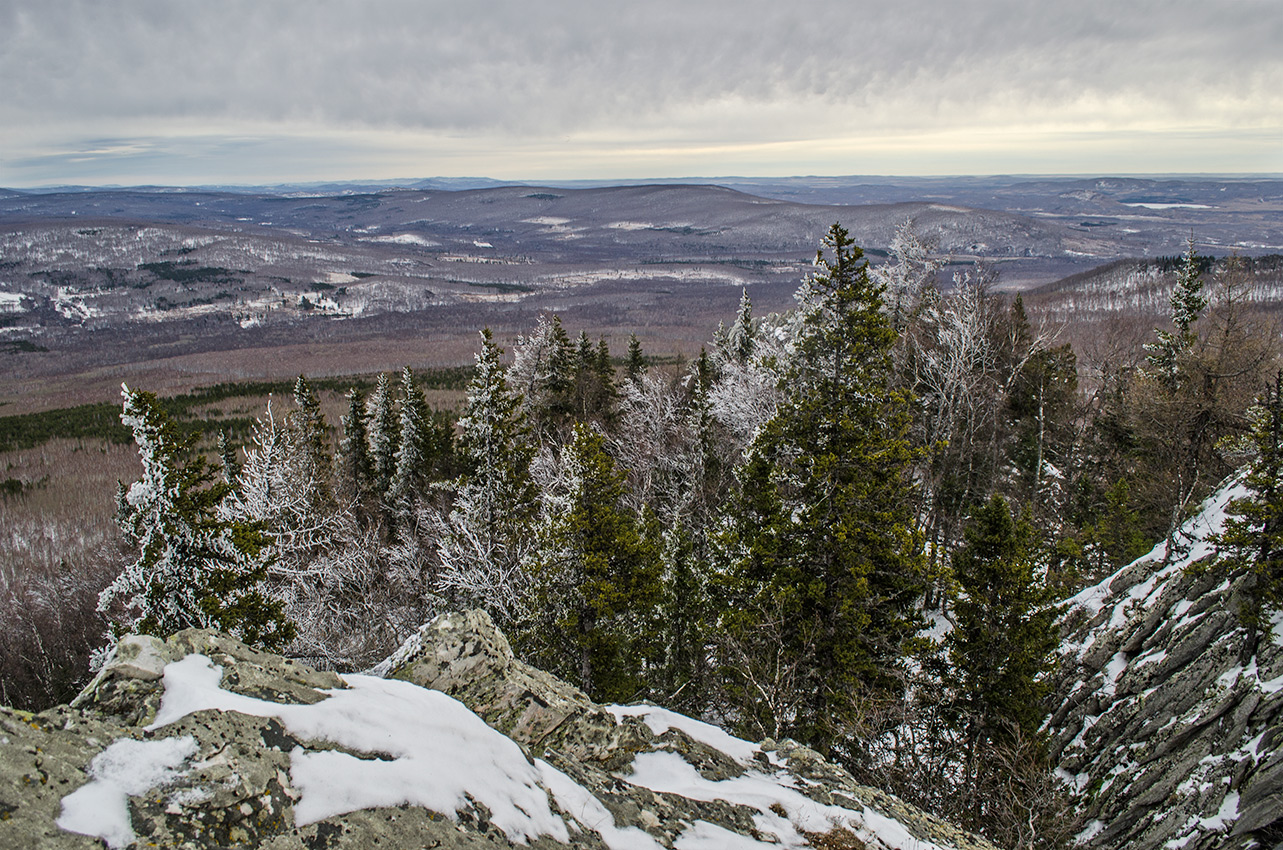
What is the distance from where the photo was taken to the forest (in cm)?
1305

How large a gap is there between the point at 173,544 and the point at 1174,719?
64.3 feet

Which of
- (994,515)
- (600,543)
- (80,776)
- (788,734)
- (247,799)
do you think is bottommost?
(788,734)

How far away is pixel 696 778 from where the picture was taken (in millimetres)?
7410

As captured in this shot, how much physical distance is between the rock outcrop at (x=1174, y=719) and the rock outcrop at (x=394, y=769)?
15.0 ft

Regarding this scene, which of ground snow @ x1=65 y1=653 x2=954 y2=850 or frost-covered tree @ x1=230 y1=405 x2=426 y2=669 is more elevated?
ground snow @ x1=65 y1=653 x2=954 y2=850

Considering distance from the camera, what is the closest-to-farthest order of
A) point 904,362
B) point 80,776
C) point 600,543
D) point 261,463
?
1. point 80,776
2. point 600,543
3. point 904,362
4. point 261,463

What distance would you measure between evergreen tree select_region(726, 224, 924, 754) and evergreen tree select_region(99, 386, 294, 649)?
10757 mm

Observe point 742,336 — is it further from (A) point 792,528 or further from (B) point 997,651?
(B) point 997,651

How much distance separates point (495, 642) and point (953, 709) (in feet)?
37.5

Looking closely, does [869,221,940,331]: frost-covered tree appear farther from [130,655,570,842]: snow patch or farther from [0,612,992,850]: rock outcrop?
[130,655,570,842]: snow patch

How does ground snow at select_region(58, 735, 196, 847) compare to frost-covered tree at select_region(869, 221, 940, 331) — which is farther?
frost-covered tree at select_region(869, 221, 940, 331)

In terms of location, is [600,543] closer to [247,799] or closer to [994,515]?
[994,515]

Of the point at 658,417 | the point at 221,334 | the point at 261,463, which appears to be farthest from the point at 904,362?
the point at 221,334

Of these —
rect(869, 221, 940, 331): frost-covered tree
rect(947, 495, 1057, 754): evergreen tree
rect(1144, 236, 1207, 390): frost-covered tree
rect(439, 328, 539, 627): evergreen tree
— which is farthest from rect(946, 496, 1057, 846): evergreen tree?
rect(1144, 236, 1207, 390): frost-covered tree
